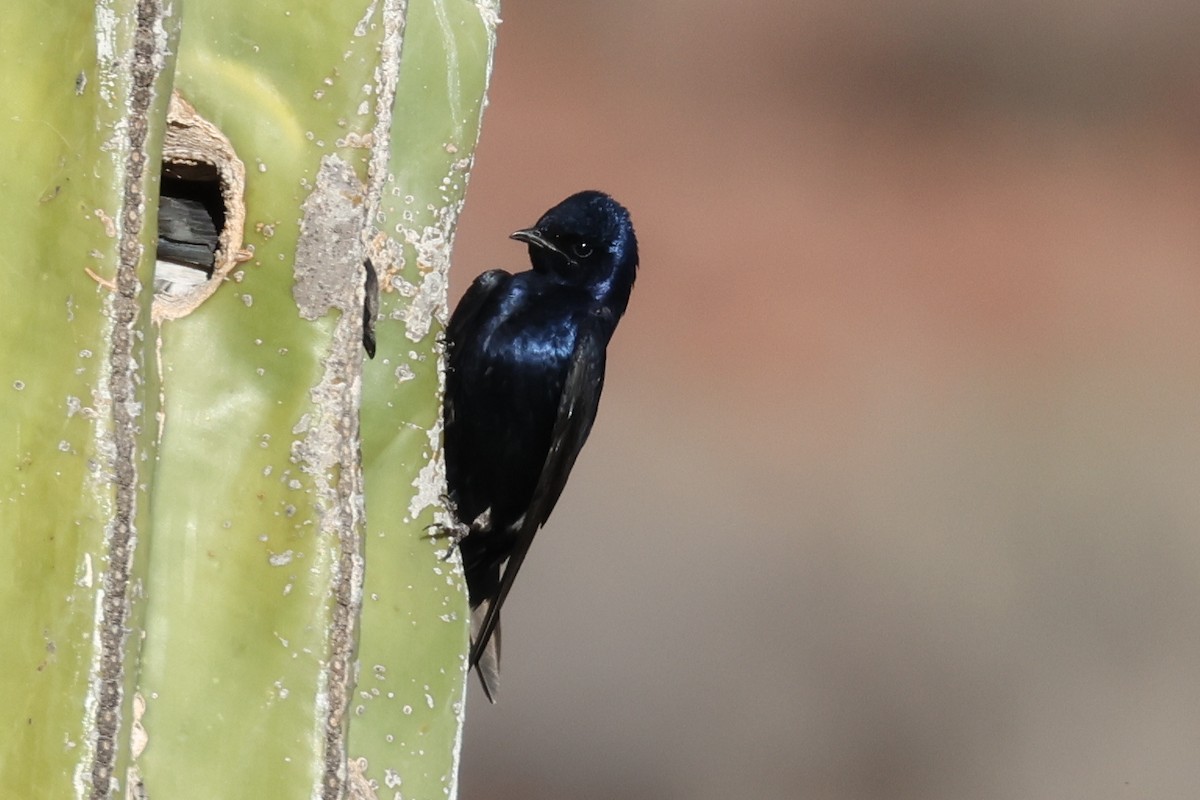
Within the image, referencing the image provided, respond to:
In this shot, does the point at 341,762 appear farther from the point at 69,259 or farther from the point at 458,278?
the point at 458,278

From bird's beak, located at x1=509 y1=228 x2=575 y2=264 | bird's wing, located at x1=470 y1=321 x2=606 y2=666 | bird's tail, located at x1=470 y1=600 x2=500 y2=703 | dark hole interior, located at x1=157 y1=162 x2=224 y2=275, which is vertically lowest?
bird's tail, located at x1=470 y1=600 x2=500 y2=703

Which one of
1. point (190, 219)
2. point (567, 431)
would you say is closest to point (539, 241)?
point (567, 431)

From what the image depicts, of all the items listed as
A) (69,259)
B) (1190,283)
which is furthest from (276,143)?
(1190,283)

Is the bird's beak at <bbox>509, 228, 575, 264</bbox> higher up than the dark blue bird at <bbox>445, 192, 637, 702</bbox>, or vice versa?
the bird's beak at <bbox>509, 228, 575, 264</bbox>

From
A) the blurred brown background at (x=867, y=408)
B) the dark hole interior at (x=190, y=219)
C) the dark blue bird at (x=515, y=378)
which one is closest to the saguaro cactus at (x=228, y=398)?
the dark hole interior at (x=190, y=219)

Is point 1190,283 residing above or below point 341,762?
above

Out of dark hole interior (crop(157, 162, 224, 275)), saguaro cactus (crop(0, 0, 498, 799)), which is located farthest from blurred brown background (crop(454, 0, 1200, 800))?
dark hole interior (crop(157, 162, 224, 275))

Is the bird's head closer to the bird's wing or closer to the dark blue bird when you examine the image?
the dark blue bird
